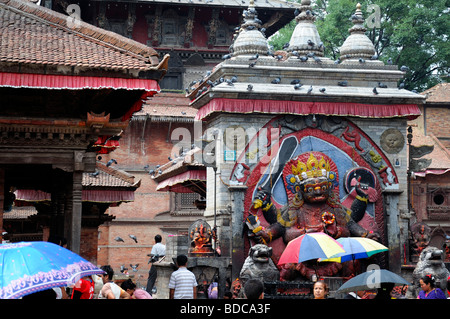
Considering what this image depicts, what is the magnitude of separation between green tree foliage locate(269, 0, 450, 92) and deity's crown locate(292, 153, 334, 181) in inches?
826

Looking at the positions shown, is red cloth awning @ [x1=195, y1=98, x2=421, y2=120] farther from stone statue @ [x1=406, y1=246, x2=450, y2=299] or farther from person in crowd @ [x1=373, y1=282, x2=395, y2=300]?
person in crowd @ [x1=373, y1=282, x2=395, y2=300]

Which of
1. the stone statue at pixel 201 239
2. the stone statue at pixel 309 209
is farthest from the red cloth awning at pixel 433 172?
the stone statue at pixel 201 239

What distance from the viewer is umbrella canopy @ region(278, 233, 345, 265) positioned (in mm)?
15398

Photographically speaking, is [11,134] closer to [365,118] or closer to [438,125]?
[365,118]

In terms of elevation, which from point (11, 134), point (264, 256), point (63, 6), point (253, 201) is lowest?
point (264, 256)

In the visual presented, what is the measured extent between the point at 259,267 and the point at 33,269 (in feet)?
31.7

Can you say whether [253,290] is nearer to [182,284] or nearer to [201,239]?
[182,284]

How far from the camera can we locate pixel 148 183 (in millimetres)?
34781

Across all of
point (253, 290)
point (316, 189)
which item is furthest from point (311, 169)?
point (253, 290)

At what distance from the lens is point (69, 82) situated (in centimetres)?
1441

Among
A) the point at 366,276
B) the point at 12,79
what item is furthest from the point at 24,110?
the point at 366,276

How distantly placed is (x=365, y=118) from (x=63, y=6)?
18391 mm

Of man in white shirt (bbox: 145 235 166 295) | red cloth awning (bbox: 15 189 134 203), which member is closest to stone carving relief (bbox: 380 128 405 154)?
man in white shirt (bbox: 145 235 166 295)
